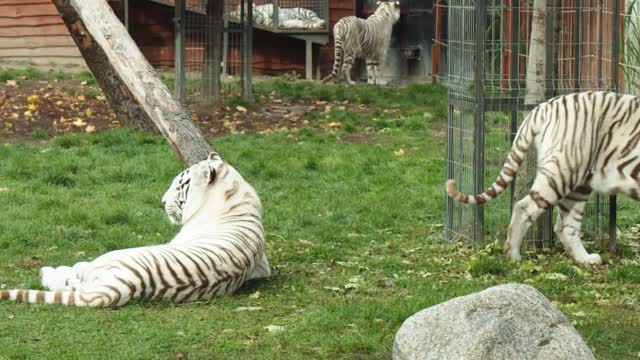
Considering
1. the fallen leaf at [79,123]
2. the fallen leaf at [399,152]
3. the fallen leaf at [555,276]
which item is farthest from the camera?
the fallen leaf at [79,123]

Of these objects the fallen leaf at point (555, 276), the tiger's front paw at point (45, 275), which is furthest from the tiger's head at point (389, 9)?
the tiger's front paw at point (45, 275)

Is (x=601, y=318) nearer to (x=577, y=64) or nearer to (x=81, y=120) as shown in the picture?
(x=577, y=64)

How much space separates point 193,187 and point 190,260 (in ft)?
2.80

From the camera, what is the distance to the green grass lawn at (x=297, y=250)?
6.23 metres

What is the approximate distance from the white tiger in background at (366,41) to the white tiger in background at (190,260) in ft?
39.4

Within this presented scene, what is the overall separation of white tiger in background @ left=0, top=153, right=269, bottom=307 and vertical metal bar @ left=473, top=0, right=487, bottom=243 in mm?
1775

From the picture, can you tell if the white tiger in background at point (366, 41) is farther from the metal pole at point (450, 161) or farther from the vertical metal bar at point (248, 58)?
the metal pole at point (450, 161)

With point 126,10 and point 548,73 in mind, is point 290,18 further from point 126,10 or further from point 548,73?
point 548,73

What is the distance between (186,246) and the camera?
23.4ft

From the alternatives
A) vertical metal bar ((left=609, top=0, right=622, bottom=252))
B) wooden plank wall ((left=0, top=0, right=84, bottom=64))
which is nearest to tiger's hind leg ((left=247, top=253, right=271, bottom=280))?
vertical metal bar ((left=609, top=0, right=622, bottom=252))

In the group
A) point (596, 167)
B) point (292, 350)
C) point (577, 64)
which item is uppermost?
point (577, 64)

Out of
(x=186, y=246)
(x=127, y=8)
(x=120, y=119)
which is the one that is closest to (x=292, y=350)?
(x=186, y=246)

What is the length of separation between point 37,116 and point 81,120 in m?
0.60

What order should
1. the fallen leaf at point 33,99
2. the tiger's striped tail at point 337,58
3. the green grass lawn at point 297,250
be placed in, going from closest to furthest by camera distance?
the green grass lawn at point 297,250 < the fallen leaf at point 33,99 < the tiger's striped tail at point 337,58
